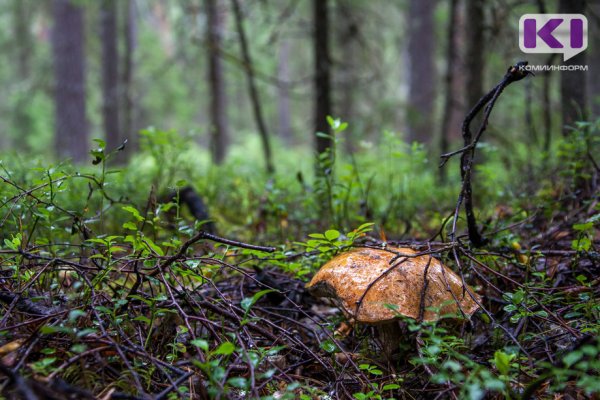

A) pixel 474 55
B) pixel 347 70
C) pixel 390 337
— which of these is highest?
pixel 347 70

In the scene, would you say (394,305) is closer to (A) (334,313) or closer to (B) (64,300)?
(A) (334,313)

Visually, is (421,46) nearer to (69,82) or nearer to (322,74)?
(322,74)

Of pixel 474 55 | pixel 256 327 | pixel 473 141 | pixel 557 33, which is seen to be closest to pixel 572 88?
pixel 557 33

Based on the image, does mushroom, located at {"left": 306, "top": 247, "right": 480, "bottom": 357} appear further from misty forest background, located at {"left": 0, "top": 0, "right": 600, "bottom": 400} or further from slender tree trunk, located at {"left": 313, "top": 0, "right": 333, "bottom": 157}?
Result: slender tree trunk, located at {"left": 313, "top": 0, "right": 333, "bottom": 157}

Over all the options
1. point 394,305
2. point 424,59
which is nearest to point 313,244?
point 394,305

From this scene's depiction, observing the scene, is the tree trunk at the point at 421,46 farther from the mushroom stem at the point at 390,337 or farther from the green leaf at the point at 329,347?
the green leaf at the point at 329,347

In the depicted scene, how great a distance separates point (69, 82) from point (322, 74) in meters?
8.62

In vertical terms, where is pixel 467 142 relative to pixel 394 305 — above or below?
above

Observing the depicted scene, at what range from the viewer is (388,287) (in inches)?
77.2

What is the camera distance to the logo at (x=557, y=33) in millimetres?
4547

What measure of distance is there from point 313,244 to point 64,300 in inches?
47.9

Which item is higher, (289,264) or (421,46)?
(421,46)

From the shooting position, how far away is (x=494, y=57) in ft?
25.7

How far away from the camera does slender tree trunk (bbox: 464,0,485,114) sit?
18.9ft
